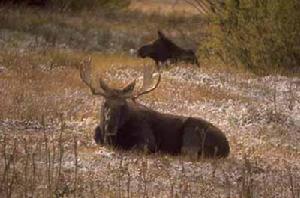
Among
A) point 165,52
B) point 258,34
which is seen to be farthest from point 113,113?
point 165,52

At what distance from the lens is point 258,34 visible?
23891 millimetres

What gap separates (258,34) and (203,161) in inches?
474

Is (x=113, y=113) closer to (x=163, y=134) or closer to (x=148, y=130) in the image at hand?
(x=148, y=130)

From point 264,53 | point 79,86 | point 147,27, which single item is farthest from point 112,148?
point 147,27

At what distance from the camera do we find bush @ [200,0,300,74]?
23.3 m

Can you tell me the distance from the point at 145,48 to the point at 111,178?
17570mm

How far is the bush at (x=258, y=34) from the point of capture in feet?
76.5

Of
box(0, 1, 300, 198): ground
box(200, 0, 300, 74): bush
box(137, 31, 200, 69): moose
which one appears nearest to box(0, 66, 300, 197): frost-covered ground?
box(0, 1, 300, 198): ground

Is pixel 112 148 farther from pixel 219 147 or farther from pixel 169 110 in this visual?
pixel 169 110

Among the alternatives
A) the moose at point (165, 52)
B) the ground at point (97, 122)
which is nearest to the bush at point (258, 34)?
the ground at point (97, 122)

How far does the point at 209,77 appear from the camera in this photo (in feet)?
71.0

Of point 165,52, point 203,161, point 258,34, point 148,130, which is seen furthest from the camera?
point 165,52

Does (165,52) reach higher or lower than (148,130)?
higher

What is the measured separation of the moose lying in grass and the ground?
28 cm
